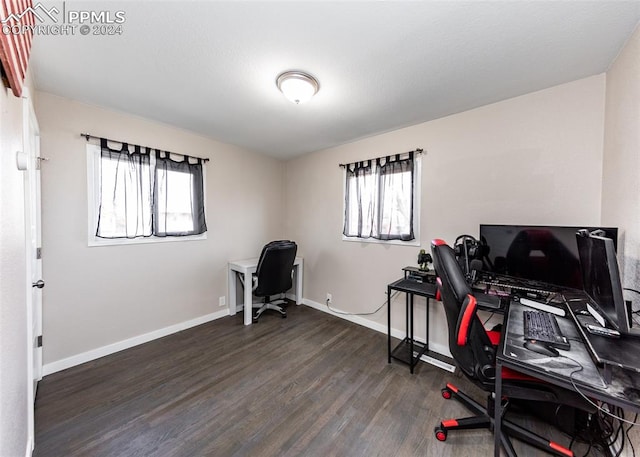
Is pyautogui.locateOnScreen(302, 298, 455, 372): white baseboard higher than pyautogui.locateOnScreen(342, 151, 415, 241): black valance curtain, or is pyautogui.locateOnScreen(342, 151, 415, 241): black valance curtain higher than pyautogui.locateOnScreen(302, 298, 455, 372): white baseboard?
pyautogui.locateOnScreen(342, 151, 415, 241): black valance curtain

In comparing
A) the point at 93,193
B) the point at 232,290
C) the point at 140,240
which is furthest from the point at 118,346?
the point at 93,193

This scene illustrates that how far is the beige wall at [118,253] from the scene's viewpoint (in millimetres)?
2100

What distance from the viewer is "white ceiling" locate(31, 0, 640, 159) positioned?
4.09ft

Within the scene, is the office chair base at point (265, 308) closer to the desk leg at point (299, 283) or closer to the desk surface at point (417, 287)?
the desk leg at point (299, 283)

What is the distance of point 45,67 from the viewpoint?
170 cm

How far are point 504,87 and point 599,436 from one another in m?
2.52

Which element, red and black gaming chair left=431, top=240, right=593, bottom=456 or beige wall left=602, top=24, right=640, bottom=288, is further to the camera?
beige wall left=602, top=24, right=640, bottom=288

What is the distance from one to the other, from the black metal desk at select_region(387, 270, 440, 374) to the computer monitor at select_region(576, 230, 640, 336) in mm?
945

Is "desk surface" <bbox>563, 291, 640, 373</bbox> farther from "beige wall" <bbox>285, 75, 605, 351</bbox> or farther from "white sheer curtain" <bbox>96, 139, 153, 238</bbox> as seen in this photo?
"white sheer curtain" <bbox>96, 139, 153, 238</bbox>

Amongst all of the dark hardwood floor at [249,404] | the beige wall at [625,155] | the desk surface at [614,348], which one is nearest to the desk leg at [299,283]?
the dark hardwood floor at [249,404]

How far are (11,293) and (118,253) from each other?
1713mm

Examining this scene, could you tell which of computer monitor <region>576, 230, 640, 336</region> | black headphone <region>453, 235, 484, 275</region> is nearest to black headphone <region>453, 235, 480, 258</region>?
black headphone <region>453, 235, 484, 275</region>

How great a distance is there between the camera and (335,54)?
1.56m

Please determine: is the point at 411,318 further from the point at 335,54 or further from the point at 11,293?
the point at 11,293
